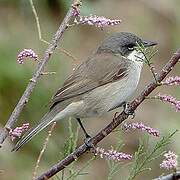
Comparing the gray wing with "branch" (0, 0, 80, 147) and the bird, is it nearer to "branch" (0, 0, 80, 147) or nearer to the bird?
the bird

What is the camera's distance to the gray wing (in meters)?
3.41

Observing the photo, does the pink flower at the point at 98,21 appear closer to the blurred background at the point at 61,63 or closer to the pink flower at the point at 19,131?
the pink flower at the point at 19,131

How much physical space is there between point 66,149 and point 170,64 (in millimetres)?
694

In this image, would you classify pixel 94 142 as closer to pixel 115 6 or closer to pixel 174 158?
pixel 174 158

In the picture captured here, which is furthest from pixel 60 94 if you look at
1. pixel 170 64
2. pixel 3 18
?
pixel 3 18

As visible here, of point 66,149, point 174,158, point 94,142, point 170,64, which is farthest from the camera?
point 66,149

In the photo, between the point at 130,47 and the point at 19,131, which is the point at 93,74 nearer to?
the point at 130,47

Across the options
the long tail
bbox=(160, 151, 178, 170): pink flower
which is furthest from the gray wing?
bbox=(160, 151, 178, 170): pink flower

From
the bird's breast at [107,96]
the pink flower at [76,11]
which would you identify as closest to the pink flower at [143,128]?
the pink flower at [76,11]

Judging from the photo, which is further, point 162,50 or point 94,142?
point 162,50

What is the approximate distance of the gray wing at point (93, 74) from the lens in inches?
134

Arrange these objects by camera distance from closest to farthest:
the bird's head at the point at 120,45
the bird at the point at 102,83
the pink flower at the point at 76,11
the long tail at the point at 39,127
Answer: the pink flower at the point at 76,11
the long tail at the point at 39,127
the bird at the point at 102,83
the bird's head at the point at 120,45

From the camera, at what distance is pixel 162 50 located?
8039mm

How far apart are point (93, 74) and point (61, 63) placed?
8.87 ft
